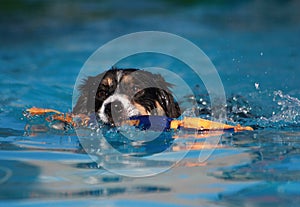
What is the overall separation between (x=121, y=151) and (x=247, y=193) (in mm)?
1793

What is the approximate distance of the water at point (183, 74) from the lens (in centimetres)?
449

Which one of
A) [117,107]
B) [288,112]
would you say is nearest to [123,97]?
[117,107]

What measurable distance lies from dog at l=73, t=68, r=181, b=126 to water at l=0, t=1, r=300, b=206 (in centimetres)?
53

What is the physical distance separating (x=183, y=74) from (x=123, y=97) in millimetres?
4387

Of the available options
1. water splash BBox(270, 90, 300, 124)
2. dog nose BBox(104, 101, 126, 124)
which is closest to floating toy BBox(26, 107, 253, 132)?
dog nose BBox(104, 101, 126, 124)

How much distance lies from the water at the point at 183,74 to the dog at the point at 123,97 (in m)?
0.53

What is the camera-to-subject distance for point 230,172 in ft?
16.4

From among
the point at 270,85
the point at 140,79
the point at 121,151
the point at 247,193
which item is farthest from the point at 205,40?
the point at 247,193

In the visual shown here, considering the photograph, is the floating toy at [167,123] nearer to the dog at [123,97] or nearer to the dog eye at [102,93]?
the dog at [123,97]

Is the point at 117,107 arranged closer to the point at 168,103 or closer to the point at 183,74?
the point at 168,103

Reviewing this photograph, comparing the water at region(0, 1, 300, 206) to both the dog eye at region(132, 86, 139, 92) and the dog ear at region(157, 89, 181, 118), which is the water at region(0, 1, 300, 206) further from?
the dog eye at region(132, 86, 139, 92)

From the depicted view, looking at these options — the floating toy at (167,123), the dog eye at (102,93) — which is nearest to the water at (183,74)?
the floating toy at (167,123)

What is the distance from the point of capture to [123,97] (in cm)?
689

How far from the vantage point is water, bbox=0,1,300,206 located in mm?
4488
